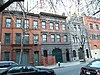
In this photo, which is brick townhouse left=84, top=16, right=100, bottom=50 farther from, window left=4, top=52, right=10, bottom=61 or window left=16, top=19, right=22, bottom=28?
window left=4, top=52, right=10, bottom=61

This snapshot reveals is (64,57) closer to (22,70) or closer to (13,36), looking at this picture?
(13,36)

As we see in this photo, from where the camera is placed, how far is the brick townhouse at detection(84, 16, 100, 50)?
41.0 meters

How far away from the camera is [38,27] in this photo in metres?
32.2

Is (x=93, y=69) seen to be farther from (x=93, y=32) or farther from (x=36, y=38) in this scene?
(x=93, y=32)

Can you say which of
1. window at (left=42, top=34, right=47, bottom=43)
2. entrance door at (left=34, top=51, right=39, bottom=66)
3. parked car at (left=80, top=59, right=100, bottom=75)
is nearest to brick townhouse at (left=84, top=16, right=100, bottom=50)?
window at (left=42, top=34, right=47, bottom=43)

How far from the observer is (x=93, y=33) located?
1663 inches

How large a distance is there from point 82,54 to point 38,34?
13751mm

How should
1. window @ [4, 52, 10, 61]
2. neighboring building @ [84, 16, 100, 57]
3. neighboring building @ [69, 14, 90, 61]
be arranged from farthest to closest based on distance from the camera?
neighboring building @ [84, 16, 100, 57] < neighboring building @ [69, 14, 90, 61] < window @ [4, 52, 10, 61]

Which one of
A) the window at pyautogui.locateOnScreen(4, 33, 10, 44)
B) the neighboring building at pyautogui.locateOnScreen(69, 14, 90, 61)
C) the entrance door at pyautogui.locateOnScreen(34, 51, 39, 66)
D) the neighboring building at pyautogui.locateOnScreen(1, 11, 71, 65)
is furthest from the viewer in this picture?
the neighboring building at pyautogui.locateOnScreen(69, 14, 90, 61)

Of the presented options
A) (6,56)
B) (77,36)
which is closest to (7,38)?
(6,56)

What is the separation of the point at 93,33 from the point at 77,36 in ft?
23.4

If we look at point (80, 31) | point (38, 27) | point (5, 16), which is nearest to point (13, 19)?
point (5, 16)

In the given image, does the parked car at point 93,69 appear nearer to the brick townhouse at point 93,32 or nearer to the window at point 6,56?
the window at point 6,56

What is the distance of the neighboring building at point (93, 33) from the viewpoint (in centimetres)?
4078
